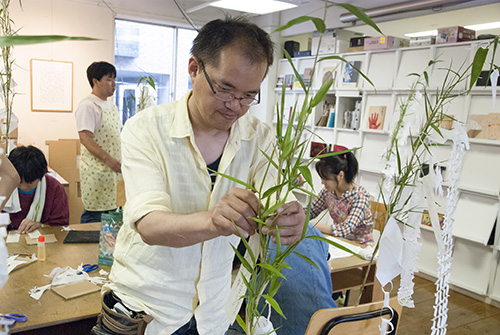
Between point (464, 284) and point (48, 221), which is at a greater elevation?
point (48, 221)

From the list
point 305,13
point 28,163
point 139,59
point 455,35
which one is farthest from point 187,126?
point 139,59

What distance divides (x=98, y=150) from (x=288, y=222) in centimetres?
287

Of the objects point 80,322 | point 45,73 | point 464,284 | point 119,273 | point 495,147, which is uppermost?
point 45,73

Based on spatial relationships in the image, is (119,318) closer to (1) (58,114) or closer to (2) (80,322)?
(2) (80,322)

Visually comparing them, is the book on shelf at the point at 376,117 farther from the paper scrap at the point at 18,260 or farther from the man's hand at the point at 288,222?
the man's hand at the point at 288,222

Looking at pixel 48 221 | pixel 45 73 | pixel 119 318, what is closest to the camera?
pixel 119 318

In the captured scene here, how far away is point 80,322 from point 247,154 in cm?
108

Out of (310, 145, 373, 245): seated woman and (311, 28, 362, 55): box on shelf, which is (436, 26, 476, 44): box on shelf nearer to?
(311, 28, 362, 55): box on shelf

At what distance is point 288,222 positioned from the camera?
0.87m

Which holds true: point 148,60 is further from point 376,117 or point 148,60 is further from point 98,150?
point 98,150

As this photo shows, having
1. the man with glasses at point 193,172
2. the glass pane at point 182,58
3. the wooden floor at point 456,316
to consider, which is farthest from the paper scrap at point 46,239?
the glass pane at point 182,58

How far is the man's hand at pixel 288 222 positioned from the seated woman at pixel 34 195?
7.29 feet

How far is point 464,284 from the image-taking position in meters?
4.42

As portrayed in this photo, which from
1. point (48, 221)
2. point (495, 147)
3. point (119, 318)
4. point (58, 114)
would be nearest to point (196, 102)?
point (119, 318)
